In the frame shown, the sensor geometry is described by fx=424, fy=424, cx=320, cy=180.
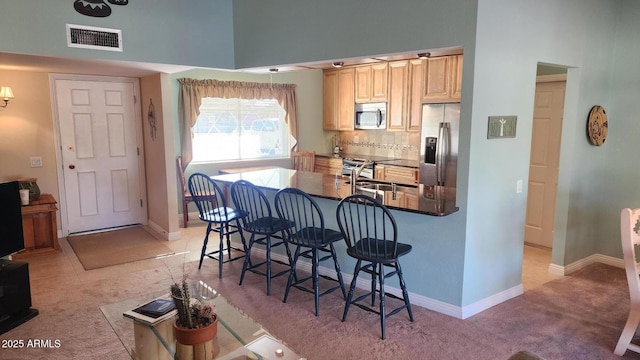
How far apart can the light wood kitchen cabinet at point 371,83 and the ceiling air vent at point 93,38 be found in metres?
3.53

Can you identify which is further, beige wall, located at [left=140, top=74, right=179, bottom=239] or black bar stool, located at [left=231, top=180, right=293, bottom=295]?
beige wall, located at [left=140, top=74, right=179, bottom=239]

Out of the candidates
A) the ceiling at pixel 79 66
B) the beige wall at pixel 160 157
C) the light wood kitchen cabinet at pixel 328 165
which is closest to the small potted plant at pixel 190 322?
the ceiling at pixel 79 66

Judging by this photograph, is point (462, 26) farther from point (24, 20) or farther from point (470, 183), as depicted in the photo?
point (24, 20)

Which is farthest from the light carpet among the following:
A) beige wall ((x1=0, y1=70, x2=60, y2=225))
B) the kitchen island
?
the kitchen island

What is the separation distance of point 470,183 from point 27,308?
3.63m

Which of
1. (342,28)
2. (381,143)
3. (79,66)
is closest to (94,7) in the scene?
(79,66)

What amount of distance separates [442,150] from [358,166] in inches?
60.9

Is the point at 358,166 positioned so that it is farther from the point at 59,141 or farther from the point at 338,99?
the point at 59,141

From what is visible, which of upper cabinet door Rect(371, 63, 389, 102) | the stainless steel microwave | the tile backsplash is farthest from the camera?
the tile backsplash

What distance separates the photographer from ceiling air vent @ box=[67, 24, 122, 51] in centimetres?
392

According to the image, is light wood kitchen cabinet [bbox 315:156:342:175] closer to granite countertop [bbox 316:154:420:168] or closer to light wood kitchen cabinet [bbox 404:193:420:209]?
granite countertop [bbox 316:154:420:168]

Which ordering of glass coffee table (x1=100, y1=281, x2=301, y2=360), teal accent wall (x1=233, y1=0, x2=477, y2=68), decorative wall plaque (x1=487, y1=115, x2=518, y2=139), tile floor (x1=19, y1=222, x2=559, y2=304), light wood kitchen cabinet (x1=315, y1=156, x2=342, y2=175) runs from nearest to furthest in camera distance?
glass coffee table (x1=100, y1=281, x2=301, y2=360) < teal accent wall (x1=233, y1=0, x2=477, y2=68) < decorative wall plaque (x1=487, y1=115, x2=518, y2=139) < tile floor (x1=19, y1=222, x2=559, y2=304) < light wood kitchen cabinet (x1=315, y1=156, x2=342, y2=175)

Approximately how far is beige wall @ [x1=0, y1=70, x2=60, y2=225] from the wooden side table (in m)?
0.53

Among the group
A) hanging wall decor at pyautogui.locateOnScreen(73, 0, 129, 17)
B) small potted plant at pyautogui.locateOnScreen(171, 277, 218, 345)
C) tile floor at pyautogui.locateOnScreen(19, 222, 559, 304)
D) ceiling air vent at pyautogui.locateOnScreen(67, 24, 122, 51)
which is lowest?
tile floor at pyautogui.locateOnScreen(19, 222, 559, 304)
